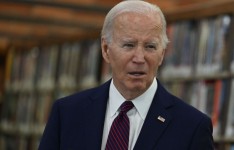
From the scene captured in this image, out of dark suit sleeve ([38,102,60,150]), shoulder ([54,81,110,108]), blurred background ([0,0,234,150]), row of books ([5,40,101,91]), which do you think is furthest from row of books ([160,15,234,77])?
dark suit sleeve ([38,102,60,150])

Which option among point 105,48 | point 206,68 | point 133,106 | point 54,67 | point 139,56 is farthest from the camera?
point 54,67

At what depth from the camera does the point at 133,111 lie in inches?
109

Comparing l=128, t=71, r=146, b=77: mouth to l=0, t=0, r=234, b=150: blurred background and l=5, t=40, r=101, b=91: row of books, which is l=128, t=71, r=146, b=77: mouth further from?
l=5, t=40, r=101, b=91: row of books

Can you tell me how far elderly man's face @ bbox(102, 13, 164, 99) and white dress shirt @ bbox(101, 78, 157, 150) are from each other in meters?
0.03

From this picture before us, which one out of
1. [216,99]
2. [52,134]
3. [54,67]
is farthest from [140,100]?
[54,67]

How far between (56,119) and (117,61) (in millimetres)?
331

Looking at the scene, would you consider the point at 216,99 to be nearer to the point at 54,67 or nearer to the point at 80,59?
the point at 80,59

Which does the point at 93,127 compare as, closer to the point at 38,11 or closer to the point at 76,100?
the point at 76,100

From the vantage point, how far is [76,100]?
287cm

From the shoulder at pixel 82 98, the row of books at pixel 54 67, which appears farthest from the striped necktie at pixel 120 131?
the row of books at pixel 54 67

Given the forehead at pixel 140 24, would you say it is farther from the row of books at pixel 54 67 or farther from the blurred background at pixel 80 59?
the row of books at pixel 54 67

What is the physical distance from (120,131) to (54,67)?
6368 mm

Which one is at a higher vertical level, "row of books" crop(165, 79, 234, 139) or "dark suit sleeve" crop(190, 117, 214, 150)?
"dark suit sleeve" crop(190, 117, 214, 150)

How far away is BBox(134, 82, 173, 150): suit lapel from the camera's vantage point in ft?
8.77
